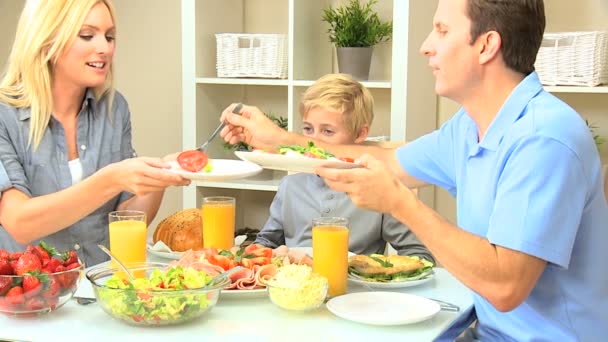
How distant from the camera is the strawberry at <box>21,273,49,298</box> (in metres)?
1.64

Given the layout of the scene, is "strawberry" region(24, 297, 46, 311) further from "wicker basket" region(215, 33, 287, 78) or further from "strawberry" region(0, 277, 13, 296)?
"wicker basket" region(215, 33, 287, 78)

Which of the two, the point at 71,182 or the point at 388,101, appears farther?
the point at 388,101

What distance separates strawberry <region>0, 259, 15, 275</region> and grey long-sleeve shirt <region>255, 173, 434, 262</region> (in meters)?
0.98

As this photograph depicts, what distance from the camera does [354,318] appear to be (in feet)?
5.42

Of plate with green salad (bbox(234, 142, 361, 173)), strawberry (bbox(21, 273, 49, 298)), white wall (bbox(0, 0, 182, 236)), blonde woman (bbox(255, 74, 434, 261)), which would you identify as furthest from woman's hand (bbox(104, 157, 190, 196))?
white wall (bbox(0, 0, 182, 236))

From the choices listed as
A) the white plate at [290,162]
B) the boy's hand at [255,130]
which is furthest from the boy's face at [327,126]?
the white plate at [290,162]

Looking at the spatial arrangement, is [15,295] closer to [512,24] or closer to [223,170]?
[223,170]

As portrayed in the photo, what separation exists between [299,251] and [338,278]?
0.27 meters

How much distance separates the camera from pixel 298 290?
169 centimetres

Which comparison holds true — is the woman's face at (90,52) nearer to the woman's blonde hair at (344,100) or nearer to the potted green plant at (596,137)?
the woman's blonde hair at (344,100)

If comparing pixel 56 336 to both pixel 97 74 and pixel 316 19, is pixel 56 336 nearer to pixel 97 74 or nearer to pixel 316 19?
pixel 97 74

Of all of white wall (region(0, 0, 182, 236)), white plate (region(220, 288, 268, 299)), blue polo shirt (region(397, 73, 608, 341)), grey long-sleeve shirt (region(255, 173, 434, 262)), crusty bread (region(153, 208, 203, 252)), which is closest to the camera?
blue polo shirt (region(397, 73, 608, 341))

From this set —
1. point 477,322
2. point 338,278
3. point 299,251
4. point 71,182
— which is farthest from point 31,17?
point 477,322

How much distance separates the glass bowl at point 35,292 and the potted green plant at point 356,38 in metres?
1.81
